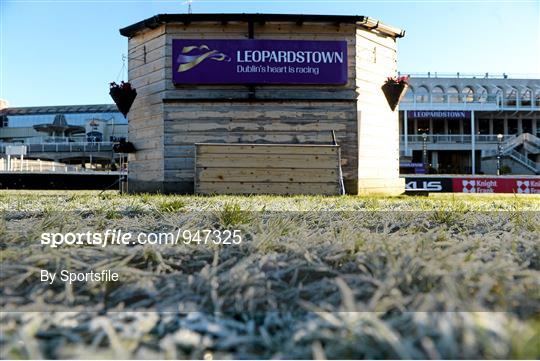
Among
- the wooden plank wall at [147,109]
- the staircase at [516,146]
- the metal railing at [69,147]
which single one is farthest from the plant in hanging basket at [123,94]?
the staircase at [516,146]

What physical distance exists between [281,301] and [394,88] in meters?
10.4

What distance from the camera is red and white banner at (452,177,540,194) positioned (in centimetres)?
1531

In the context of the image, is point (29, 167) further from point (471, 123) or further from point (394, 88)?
point (471, 123)

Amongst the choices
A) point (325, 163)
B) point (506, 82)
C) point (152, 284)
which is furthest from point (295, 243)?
point (506, 82)

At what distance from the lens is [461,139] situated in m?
40.8

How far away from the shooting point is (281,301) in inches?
46.8

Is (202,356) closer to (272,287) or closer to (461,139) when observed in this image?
(272,287)

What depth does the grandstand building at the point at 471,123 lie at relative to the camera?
39031 millimetres

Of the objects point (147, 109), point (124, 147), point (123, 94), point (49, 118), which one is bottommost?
point (124, 147)

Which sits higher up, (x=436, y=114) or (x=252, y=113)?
(x=436, y=114)

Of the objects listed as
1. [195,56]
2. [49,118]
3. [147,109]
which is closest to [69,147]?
[49,118]

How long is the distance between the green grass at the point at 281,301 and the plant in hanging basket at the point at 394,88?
943 cm

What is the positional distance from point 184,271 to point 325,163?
7.48 meters

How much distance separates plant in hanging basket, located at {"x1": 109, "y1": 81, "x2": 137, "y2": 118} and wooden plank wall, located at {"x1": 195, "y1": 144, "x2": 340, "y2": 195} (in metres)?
3.07
